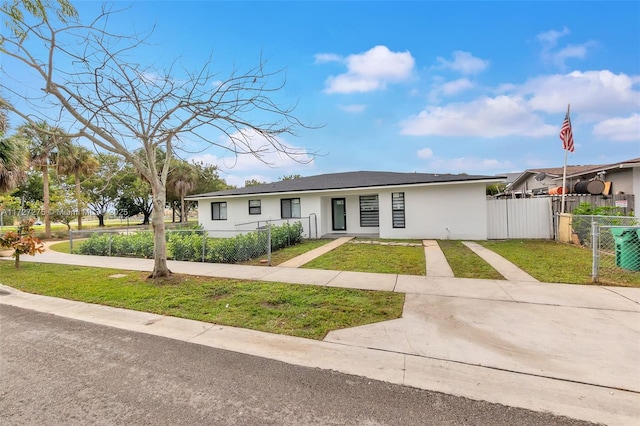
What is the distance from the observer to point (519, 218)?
1305cm

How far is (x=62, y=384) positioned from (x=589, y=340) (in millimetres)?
5680

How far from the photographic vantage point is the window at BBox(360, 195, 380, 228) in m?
15.8

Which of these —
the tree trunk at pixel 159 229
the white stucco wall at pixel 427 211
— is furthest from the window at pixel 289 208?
the tree trunk at pixel 159 229

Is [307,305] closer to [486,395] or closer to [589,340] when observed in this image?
[486,395]

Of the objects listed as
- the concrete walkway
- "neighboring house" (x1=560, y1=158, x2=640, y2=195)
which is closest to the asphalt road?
the concrete walkway

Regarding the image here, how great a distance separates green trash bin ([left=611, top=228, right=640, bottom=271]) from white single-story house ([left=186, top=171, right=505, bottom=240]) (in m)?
5.77

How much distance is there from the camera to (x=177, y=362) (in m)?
3.25

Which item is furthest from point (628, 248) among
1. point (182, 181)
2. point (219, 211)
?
point (182, 181)

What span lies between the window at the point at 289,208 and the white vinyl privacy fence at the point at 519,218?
9203mm

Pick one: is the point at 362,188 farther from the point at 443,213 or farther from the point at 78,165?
the point at 78,165

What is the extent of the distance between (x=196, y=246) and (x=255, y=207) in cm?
818

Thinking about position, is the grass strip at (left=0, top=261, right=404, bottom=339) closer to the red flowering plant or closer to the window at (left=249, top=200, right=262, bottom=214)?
the red flowering plant

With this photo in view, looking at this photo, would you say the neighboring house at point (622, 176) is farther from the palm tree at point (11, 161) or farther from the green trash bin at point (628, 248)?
the palm tree at point (11, 161)

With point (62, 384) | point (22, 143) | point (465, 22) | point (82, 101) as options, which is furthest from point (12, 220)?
point (465, 22)
